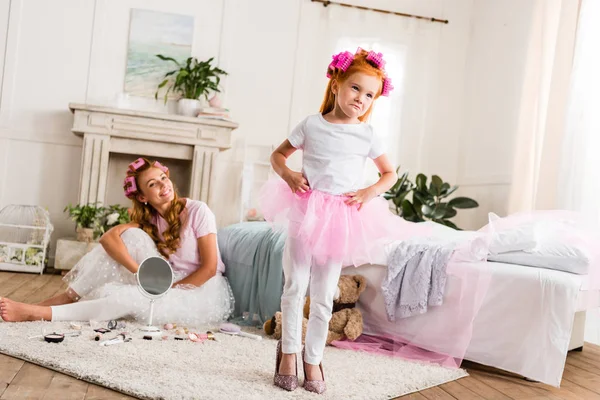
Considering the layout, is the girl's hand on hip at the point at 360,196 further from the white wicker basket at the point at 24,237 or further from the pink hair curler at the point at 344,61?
the white wicker basket at the point at 24,237

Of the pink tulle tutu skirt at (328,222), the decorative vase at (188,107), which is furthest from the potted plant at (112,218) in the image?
the pink tulle tutu skirt at (328,222)

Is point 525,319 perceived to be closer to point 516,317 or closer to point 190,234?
point 516,317

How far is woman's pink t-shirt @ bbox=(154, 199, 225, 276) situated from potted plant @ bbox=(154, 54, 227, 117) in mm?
2230

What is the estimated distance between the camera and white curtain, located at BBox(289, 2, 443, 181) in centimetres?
531

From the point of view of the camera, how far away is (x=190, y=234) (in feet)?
9.27

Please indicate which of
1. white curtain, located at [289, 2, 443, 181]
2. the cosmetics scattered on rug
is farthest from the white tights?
white curtain, located at [289, 2, 443, 181]

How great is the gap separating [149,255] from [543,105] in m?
3.04

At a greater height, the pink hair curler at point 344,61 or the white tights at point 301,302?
the pink hair curler at point 344,61

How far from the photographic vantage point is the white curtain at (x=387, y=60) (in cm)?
531

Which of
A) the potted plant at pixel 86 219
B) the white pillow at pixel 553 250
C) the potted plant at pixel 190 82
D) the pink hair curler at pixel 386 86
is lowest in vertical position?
the potted plant at pixel 86 219

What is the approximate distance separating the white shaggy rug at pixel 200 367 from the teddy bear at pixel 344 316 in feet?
0.38

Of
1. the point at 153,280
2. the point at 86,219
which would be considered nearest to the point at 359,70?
the point at 153,280

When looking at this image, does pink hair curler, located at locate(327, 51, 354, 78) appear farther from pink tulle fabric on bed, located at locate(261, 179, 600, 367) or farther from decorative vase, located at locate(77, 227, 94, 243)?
decorative vase, located at locate(77, 227, 94, 243)

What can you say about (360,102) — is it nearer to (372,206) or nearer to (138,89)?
(372,206)
